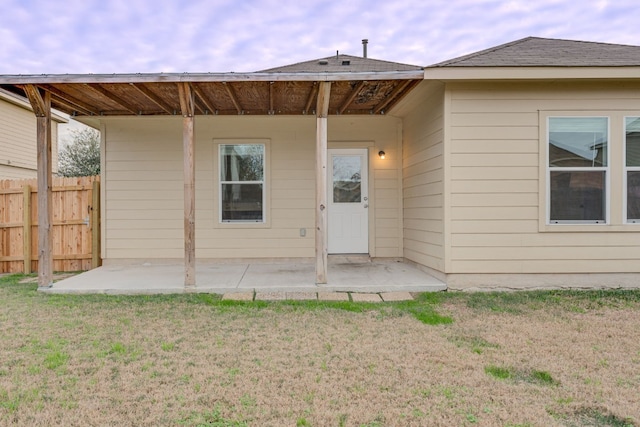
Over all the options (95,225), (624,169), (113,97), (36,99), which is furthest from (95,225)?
(624,169)

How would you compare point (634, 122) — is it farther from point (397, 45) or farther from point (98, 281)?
point (397, 45)

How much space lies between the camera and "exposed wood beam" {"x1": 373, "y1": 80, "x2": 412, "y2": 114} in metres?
4.89

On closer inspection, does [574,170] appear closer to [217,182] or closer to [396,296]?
[396,296]

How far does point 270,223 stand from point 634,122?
5.31m

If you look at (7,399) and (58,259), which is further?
(58,259)

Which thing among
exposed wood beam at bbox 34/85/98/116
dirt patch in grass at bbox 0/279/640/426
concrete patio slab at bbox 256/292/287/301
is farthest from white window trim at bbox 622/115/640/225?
exposed wood beam at bbox 34/85/98/116

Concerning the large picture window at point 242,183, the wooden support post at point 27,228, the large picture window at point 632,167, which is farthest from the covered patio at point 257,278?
the large picture window at point 632,167

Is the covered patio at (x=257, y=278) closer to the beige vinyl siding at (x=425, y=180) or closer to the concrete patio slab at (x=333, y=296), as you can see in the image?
the concrete patio slab at (x=333, y=296)

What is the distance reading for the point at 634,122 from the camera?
477cm

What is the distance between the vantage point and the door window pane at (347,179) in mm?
6688

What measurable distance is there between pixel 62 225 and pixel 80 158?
539 inches

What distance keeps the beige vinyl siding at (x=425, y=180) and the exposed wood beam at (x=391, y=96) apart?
0.75ft

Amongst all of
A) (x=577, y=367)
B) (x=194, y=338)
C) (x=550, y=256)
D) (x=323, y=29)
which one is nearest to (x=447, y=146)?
(x=550, y=256)

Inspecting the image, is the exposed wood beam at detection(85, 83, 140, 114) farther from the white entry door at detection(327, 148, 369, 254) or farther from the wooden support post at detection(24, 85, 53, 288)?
the white entry door at detection(327, 148, 369, 254)
